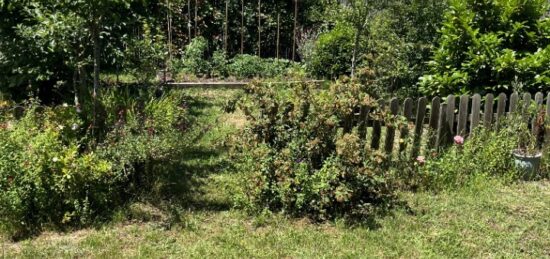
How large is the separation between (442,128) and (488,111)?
23.0 inches

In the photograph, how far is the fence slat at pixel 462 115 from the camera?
5871 mm

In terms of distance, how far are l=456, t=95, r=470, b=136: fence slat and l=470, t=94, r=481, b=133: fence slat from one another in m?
0.07

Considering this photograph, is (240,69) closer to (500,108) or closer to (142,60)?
(142,60)

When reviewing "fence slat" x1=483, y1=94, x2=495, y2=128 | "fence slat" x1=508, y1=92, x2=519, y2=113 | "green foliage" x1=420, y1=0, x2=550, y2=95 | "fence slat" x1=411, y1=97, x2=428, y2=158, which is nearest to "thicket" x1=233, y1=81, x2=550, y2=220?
"fence slat" x1=411, y1=97, x2=428, y2=158

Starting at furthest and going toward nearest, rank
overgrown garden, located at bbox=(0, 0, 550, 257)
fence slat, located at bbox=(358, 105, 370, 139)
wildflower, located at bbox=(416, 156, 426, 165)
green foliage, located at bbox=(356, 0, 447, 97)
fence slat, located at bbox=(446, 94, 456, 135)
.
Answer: green foliage, located at bbox=(356, 0, 447, 97) < fence slat, located at bbox=(446, 94, 456, 135) < wildflower, located at bbox=(416, 156, 426, 165) < fence slat, located at bbox=(358, 105, 370, 139) < overgrown garden, located at bbox=(0, 0, 550, 257)

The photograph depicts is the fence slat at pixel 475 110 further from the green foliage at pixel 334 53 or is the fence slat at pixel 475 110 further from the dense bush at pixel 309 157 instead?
the green foliage at pixel 334 53

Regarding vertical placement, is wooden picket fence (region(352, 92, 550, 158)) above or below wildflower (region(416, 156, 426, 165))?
above

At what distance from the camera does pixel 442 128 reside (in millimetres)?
5793

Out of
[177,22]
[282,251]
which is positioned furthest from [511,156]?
[177,22]

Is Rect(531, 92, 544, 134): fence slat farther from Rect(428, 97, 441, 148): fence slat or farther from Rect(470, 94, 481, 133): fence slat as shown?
Rect(428, 97, 441, 148): fence slat

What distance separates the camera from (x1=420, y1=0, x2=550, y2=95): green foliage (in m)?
6.28

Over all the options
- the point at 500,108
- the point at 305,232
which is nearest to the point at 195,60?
the point at 500,108

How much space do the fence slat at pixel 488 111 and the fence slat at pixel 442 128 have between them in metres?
0.48

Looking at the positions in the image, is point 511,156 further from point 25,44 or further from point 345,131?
point 25,44
